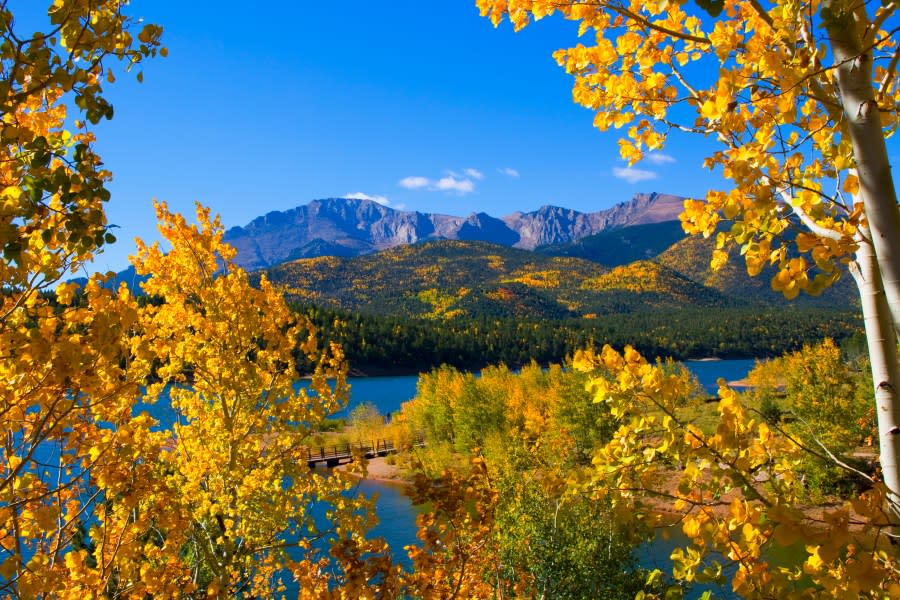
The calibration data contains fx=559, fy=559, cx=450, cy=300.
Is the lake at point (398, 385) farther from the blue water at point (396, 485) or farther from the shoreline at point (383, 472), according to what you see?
the shoreline at point (383, 472)

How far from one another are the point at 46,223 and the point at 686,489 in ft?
8.26

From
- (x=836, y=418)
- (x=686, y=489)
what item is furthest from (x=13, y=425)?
(x=836, y=418)

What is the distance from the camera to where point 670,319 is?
17038cm

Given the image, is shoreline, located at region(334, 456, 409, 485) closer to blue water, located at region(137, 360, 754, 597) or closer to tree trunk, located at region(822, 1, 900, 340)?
blue water, located at region(137, 360, 754, 597)

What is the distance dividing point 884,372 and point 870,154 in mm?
703

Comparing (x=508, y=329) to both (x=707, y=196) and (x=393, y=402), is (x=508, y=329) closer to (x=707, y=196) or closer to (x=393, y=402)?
(x=393, y=402)

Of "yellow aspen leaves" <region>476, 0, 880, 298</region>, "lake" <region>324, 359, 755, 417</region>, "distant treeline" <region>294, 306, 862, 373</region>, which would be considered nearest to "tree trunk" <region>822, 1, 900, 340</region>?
"yellow aspen leaves" <region>476, 0, 880, 298</region>

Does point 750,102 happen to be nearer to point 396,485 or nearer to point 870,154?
point 870,154

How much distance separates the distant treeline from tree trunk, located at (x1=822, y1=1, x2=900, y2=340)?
3679 inches

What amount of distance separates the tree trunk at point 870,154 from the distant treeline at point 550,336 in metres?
93.4

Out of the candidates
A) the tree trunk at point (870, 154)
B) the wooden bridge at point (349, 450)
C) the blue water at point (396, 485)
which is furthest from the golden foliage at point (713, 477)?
the wooden bridge at point (349, 450)

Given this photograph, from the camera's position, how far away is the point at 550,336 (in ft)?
424

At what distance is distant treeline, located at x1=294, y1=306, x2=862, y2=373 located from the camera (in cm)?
10806

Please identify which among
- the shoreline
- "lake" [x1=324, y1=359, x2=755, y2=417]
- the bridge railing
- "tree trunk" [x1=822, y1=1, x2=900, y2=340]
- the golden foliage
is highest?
"tree trunk" [x1=822, y1=1, x2=900, y2=340]
